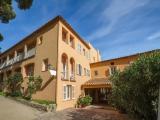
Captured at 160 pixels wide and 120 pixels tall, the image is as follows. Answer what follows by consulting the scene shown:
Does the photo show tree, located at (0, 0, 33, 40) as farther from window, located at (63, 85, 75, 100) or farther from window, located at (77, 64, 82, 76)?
window, located at (77, 64, 82, 76)

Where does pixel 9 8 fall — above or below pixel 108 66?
above

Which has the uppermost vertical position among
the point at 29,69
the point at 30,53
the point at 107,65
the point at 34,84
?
the point at 30,53

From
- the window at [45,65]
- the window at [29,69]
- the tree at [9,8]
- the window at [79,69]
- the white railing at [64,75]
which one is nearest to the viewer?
the tree at [9,8]

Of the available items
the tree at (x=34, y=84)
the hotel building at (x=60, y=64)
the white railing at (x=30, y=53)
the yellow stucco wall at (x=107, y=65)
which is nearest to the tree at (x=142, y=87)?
the hotel building at (x=60, y=64)

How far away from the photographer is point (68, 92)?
930 inches

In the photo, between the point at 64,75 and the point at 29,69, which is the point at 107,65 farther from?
the point at 29,69

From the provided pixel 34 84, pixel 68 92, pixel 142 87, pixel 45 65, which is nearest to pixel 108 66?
pixel 68 92

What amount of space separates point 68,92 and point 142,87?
535 inches

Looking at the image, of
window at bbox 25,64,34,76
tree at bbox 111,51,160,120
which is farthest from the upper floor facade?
tree at bbox 111,51,160,120

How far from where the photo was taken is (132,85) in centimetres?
1183

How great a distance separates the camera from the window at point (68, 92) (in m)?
22.4

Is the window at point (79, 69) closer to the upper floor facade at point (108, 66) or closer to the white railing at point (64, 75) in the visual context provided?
the white railing at point (64, 75)

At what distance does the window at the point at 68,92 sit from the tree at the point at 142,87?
1077 cm

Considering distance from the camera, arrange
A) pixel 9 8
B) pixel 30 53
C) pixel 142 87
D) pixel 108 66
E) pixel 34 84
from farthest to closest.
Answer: pixel 108 66, pixel 30 53, pixel 34 84, pixel 9 8, pixel 142 87
